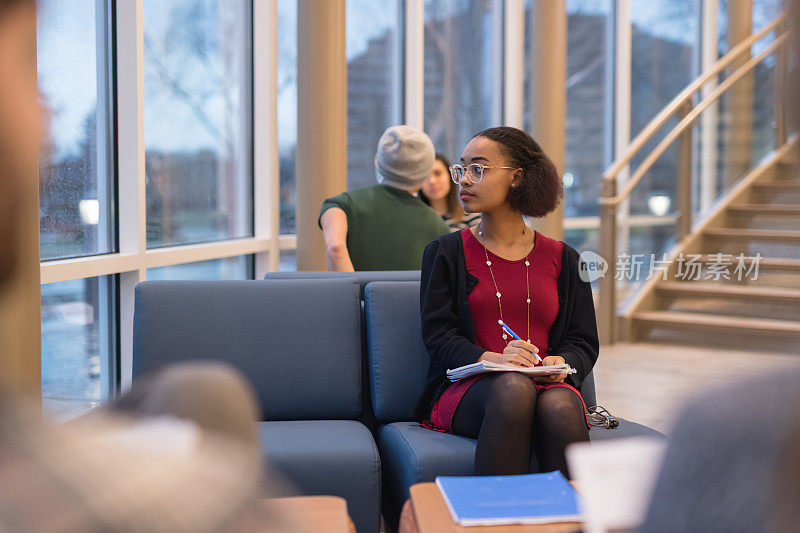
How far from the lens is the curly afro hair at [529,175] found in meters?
2.90

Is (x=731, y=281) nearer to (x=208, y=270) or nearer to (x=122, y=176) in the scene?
(x=208, y=270)

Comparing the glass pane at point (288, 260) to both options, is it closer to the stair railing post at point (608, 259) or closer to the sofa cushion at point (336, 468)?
the stair railing post at point (608, 259)

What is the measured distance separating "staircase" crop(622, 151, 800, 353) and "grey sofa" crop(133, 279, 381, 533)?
4036mm

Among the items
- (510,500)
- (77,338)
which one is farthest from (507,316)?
(77,338)

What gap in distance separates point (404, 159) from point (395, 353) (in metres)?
1.05

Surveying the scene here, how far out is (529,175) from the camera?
293cm

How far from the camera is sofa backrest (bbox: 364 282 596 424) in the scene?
2.95 meters

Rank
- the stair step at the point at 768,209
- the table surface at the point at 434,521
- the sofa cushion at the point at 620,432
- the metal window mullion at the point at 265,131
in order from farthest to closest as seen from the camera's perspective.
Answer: the stair step at the point at 768,209
the metal window mullion at the point at 265,131
the sofa cushion at the point at 620,432
the table surface at the point at 434,521

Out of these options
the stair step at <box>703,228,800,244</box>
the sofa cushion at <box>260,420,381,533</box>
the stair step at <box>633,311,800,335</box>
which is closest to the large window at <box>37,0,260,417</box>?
the sofa cushion at <box>260,420,381,533</box>

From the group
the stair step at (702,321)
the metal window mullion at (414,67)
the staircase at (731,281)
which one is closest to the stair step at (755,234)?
the staircase at (731,281)

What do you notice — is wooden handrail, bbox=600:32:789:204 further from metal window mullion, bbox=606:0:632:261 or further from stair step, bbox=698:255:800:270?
metal window mullion, bbox=606:0:632:261

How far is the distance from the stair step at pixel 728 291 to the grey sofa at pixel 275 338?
14.7ft

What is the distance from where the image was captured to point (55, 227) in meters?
3.66

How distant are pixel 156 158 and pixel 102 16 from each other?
79cm
